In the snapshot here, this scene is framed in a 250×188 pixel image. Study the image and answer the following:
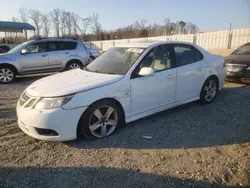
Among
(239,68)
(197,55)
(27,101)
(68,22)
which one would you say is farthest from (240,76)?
(68,22)

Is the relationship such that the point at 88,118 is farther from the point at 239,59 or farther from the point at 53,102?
the point at 239,59

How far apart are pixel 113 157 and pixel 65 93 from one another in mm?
1155

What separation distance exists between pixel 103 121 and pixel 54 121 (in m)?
0.80

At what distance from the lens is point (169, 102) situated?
4.53m

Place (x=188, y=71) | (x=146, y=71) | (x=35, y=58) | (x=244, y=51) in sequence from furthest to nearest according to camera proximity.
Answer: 1. (x=35, y=58)
2. (x=244, y=51)
3. (x=188, y=71)
4. (x=146, y=71)

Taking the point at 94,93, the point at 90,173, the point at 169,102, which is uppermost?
the point at 94,93

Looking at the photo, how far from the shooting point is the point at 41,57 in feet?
31.3

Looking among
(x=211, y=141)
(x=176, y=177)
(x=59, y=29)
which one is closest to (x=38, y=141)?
(x=176, y=177)

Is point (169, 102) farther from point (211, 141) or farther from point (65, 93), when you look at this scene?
point (65, 93)

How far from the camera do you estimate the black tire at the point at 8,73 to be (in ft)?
29.6

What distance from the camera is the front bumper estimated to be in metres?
3.28

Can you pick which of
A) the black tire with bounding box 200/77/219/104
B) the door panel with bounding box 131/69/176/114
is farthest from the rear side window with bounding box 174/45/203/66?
the black tire with bounding box 200/77/219/104

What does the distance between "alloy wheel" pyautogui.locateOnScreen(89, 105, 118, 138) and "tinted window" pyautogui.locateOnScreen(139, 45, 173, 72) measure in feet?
3.34

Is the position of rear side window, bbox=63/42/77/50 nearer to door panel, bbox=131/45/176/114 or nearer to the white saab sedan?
the white saab sedan
